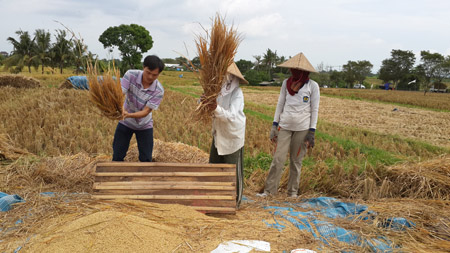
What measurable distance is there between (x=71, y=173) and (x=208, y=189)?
1937mm

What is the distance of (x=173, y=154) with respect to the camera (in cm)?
493

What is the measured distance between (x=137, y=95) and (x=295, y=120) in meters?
1.86

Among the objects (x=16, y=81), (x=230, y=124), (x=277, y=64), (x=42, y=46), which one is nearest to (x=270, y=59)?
(x=277, y=64)

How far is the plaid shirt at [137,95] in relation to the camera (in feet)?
10.9

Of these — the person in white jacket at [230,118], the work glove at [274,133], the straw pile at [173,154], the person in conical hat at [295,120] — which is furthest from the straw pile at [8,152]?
the work glove at [274,133]

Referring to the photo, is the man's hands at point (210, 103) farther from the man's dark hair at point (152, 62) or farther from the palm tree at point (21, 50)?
the palm tree at point (21, 50)

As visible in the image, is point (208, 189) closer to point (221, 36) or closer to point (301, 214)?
point (301, 214)

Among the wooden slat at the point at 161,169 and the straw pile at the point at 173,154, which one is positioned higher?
the wooden slat at the point at 161,169

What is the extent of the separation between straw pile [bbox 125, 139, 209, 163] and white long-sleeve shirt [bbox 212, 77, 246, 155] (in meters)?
1.66

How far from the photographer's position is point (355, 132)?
930cm

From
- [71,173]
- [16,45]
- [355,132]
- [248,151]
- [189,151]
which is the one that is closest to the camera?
[71,173]

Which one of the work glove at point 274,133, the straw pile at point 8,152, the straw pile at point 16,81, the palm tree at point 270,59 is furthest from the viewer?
the palm tree at point 270,59

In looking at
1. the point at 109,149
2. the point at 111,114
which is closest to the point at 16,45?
the point at 109,149

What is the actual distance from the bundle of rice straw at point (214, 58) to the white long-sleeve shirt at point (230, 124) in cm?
26
